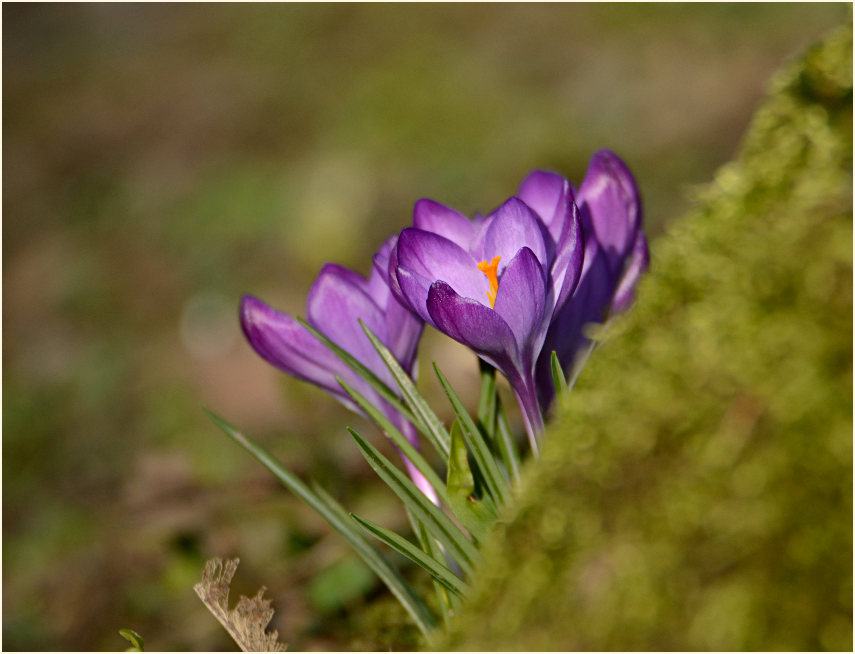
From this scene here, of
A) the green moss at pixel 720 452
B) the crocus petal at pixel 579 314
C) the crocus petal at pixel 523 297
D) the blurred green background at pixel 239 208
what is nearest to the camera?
the green moss at pixel 720 452

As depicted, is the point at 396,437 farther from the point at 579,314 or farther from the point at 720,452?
the point at 720,452

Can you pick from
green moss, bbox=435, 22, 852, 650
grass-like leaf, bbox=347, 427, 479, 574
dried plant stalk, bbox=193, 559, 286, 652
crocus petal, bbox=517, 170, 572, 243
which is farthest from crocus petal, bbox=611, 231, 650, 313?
dried plant stalk, bbox=193, 559, 286, 652

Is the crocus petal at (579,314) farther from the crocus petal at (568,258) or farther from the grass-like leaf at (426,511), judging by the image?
the grass-like leaf at (426,511)

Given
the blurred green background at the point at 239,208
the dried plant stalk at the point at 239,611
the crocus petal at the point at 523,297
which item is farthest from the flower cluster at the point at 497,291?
the blurred green background at the point at 239,208

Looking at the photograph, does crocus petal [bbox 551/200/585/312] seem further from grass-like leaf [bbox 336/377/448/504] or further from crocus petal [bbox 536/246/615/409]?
grass-like leaf [bbox 336/377/448/504]

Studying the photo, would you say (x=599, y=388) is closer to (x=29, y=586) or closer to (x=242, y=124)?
(x=29, y=586)
